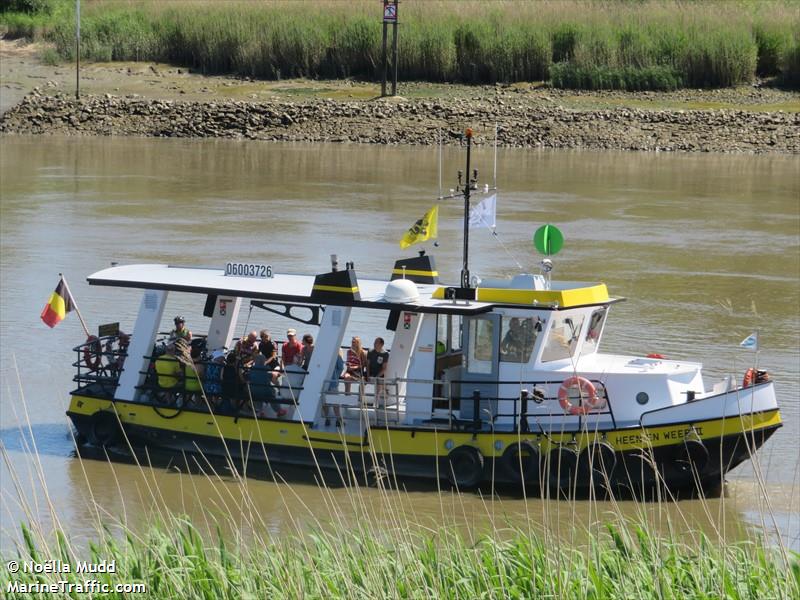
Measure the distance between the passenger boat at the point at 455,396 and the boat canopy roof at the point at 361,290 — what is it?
0.02m

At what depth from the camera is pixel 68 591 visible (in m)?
7.95

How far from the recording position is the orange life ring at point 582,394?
13.6m

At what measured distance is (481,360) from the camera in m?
14.5

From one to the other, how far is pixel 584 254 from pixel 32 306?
11.5 metres

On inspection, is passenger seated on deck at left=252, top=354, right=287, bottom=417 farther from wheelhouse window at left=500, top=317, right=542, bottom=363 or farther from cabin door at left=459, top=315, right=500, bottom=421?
wheelhouse window at left=500, top=317, right=542, bottom=363

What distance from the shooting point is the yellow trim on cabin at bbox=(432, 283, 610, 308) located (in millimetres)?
14273

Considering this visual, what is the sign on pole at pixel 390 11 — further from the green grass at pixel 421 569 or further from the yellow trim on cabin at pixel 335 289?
the green grass at pixel 421 569

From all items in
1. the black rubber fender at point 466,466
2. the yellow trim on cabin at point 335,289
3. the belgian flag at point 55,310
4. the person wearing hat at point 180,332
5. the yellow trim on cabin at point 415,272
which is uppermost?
the yellow trim on cabin at point 415,272

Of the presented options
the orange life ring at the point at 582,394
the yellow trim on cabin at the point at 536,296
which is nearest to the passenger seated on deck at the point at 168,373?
the yellow trim on cabin at the point at 536,296

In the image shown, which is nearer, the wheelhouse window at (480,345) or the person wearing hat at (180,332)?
the wheelhouse window at (480,345)

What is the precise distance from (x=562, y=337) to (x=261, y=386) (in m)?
3.20

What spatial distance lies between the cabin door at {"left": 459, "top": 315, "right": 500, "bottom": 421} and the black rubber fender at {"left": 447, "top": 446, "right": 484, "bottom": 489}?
46 centimetres

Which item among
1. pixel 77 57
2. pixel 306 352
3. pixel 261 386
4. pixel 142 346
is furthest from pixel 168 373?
pixel 77 57

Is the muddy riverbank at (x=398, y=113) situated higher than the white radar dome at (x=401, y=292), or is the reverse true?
the muddy riverbank at (x=398, y=113)
